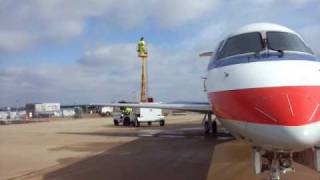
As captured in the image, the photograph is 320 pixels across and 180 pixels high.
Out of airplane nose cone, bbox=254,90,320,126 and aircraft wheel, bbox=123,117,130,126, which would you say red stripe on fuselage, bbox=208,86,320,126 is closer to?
airplane nose cone, bbox=254,90,320,126

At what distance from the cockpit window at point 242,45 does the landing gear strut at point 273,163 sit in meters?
1.43

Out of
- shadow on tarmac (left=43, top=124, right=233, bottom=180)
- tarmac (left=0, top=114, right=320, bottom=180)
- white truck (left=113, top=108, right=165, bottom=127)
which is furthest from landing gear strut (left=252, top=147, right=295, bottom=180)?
white truck (left=113, top=108, right=165, bottom=127)

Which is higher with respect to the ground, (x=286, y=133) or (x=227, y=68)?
(x=227, y=68)

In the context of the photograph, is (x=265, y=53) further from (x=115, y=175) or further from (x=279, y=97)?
(x=115, y=175)

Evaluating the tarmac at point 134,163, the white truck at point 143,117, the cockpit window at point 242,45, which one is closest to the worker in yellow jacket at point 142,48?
the white truck at point 143,117

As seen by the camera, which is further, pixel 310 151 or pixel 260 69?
pixel 310 151

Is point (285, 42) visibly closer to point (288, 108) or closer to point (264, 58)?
point (264, 58)

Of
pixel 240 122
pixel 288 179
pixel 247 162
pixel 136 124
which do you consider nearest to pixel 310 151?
pixel 240 122

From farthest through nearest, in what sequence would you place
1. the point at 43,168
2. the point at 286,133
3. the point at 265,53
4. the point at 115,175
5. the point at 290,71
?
the point at 43,168 < the point at 115,175 < the point at 265,53 < the point at 290,71 < the point at 286,133

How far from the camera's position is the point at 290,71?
19.0ft

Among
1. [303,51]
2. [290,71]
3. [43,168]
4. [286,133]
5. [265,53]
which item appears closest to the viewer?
[286,133]

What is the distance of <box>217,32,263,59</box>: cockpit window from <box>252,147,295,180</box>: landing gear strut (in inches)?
56.2

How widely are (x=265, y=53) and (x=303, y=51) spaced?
2.73ft

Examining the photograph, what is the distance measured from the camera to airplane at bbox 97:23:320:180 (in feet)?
17.7
